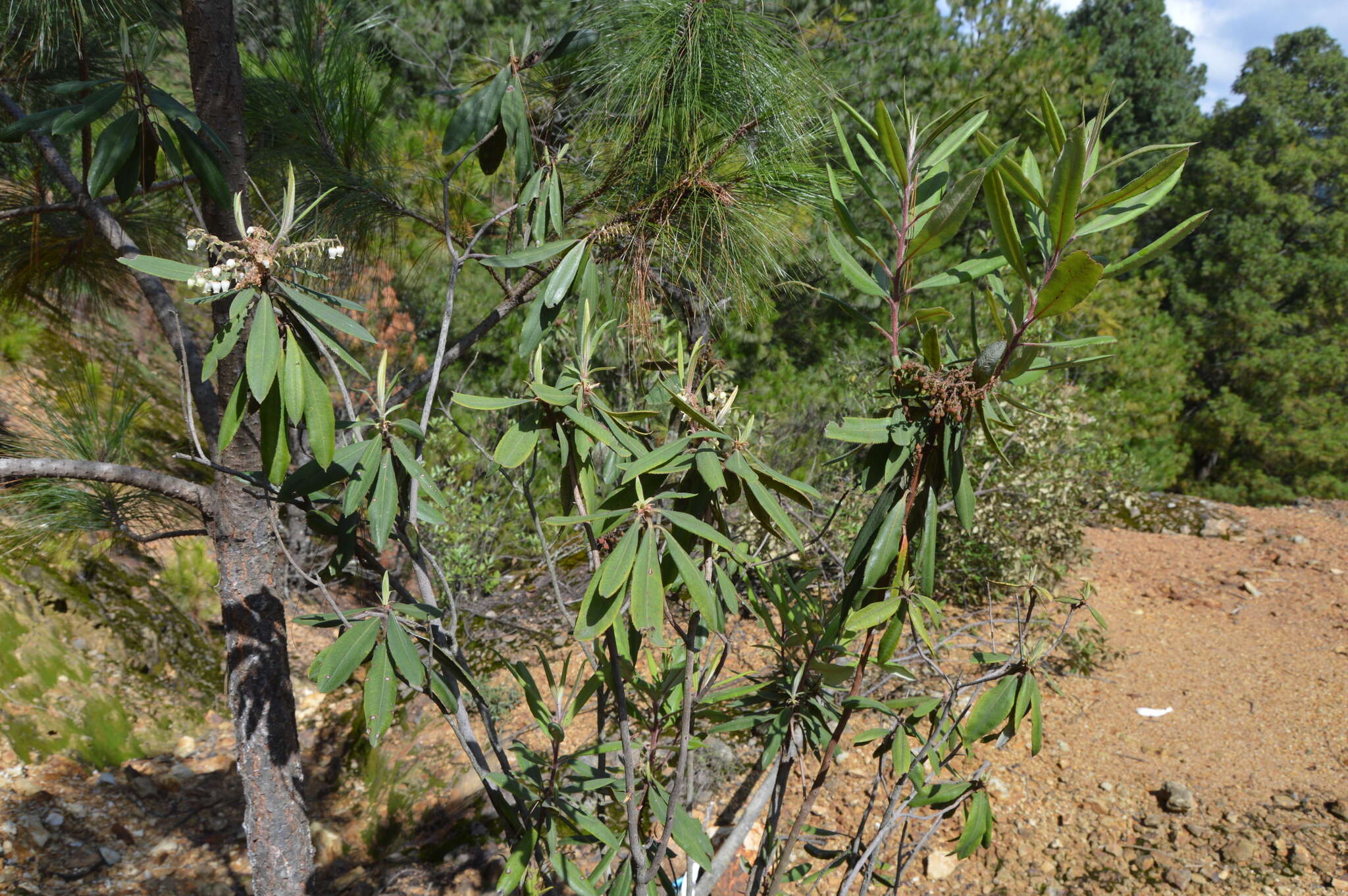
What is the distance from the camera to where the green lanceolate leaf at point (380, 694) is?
1013 mm

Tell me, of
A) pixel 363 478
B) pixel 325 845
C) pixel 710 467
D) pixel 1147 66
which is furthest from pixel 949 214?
pixel 1147 66

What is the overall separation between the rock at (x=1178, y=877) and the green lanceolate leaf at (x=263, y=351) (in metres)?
2.54

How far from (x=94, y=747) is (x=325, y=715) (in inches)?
31.7

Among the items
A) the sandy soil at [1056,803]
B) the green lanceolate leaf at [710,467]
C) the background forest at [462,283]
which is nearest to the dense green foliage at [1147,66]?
the background forest at [462,283]

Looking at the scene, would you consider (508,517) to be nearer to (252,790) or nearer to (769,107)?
(252,790)

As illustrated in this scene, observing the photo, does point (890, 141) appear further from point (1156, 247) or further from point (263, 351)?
point (263, 351)

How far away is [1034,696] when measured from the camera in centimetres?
116

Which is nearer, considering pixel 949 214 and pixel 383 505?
pixel 949 214

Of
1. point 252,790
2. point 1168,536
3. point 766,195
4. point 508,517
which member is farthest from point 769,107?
point 1168,536

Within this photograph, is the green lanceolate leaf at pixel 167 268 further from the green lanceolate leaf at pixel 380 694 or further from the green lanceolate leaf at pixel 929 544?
the green lanceolate leaf at pixel 929 544

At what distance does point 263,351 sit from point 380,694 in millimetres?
467

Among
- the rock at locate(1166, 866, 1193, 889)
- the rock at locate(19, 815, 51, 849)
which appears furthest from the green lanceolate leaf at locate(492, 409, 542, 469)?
the rock at locate(19, 815, 51, 849)

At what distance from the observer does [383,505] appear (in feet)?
3.41

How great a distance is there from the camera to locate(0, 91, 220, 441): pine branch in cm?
162
